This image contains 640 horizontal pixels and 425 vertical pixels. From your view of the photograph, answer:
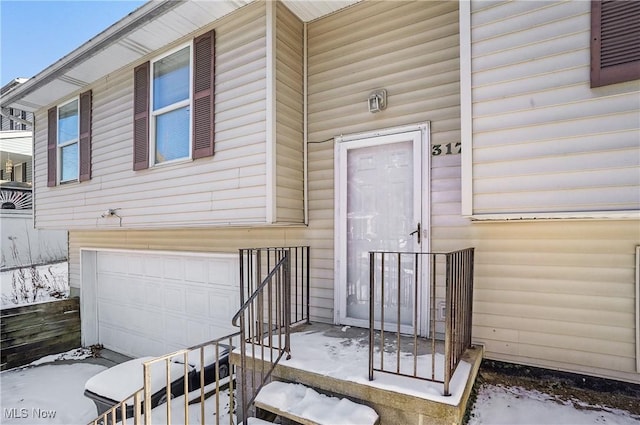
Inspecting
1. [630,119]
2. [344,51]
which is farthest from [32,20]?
[630,119]

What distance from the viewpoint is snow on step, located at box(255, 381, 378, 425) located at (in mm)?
2104

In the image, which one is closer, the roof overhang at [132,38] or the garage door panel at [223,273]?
the roof overhang at [132,38]

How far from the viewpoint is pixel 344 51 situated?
12.4 ft

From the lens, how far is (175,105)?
429 cm

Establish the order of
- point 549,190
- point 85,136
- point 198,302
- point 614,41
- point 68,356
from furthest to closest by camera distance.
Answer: point 68,356, point 85,136, point 198,302, point 549,190, point 614,41

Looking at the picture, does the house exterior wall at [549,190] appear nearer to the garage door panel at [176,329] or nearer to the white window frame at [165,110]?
the white window frame at [165,110]

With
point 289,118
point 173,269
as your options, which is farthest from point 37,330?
point 289,118

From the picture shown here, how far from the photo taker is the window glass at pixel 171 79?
14.0 ft

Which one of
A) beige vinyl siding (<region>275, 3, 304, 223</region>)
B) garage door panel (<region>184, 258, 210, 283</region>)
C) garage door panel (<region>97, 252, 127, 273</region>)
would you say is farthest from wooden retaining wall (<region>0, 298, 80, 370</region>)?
beige vinyl siding (<region>275, 3, 304, 223</region>)

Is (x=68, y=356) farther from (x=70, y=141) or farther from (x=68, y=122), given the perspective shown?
(x=68, y=122)

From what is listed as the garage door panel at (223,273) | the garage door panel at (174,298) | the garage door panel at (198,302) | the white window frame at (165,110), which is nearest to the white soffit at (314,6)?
the white window frame at (165,110)

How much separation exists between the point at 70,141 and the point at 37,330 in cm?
371

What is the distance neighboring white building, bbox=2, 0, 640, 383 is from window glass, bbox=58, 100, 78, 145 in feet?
0.19

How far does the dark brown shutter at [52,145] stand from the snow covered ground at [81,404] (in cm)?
341
